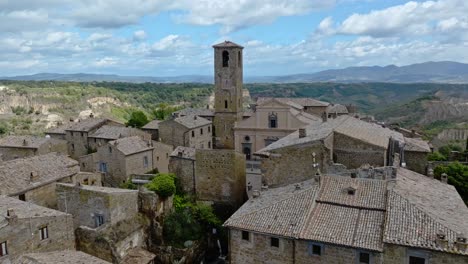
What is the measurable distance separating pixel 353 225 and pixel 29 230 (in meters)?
15.3

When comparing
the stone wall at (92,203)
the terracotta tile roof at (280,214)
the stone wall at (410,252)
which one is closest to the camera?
the stone wall at (410,252)

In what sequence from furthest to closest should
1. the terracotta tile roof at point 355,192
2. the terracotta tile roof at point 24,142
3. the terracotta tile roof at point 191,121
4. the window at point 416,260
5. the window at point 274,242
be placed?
1. the terracotta tile roof at point 191,121
2. the terracotta tile roof at point 24,142
3. the window at point 274,242
4. the terracotta tile roof at point 355,192
5. the window at point 416,260

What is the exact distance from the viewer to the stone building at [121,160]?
3419cm

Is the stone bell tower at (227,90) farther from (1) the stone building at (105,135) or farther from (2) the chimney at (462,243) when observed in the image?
(2) the chimney at (462,243)

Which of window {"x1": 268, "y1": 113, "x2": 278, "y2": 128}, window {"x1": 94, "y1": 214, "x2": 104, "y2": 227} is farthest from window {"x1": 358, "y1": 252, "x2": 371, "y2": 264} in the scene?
window {"x1": 268, "y1": 113, "x2": 278, "y2": 128}

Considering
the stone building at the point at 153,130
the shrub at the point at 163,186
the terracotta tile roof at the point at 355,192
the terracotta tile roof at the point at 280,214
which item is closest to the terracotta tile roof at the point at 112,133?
the stone building at the point at 153,130

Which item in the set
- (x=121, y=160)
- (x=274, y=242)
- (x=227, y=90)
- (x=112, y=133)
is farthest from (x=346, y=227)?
(x=227, y=90)

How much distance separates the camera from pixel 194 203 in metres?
30.9

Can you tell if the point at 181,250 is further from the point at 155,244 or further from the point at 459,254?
the point at 459,254

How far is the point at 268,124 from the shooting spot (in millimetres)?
44062

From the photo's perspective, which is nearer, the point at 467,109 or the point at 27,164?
the point at 27,164

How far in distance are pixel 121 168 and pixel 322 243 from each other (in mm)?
Result: 21199

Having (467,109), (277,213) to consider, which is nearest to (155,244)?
(277,213)

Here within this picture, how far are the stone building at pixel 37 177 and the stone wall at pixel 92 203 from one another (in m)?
1.88
